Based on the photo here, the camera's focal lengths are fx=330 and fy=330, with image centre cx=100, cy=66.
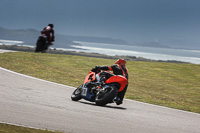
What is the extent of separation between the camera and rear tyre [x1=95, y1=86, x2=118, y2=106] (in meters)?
8.84

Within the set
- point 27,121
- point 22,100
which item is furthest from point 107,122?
point 22,100

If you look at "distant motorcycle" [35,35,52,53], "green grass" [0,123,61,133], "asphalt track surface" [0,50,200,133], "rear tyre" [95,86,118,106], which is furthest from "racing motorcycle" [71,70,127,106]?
"distant motorcycle" [35,35,52,53]

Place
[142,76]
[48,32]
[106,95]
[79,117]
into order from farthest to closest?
[142,76] → [48,32] → [106,95] → [79,117]

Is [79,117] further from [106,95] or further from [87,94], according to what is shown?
[87,94]

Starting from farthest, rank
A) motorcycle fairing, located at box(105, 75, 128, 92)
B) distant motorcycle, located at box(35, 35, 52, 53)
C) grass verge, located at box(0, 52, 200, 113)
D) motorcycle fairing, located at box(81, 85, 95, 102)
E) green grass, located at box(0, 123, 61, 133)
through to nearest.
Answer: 1. distant motorcycle, located at box(35, 35, 52, 53)
2. grass verge, located at box(0, 52, 200, 113)
3. motorcycle fairing, located at box(81, 85, 95, 102)
4. motorcycle fairing, located at box(105, 75, 128, 92)
5. green grass, located at box(0, 123, 61, 133)

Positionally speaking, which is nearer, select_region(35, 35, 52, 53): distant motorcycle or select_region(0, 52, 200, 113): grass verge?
select_region(0, 52, 200, 113): grass verge

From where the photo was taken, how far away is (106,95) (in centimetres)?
886

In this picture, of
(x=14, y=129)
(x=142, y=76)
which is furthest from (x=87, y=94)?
(x=142, y=76)

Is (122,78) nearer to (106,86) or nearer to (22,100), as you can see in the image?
(106,86)

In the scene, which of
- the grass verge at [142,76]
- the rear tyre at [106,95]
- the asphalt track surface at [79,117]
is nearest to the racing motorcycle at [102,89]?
the rear tyre at [106,95]

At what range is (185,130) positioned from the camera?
24.5 ft

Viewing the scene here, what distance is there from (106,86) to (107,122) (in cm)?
200

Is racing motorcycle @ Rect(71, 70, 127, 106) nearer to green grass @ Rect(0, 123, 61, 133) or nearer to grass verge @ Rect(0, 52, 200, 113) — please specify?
green grass @ Rect(0, 123, 61, 133)

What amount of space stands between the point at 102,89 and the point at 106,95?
0.21m
